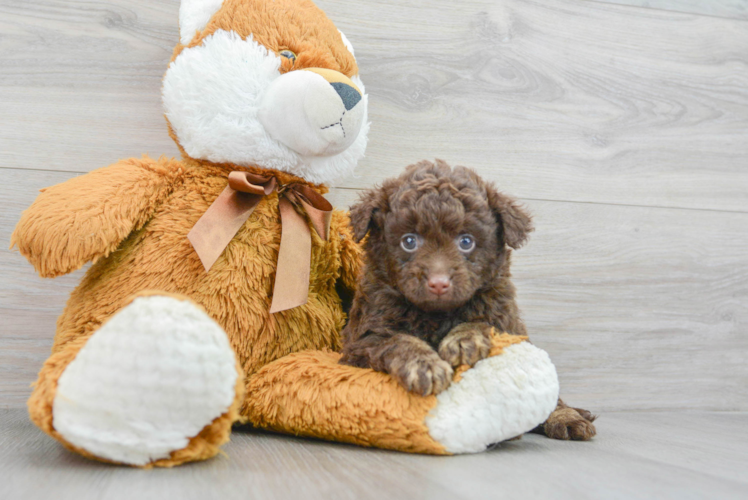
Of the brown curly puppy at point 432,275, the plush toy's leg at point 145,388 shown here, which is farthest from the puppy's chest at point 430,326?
the plush toy's leg at point 145,388

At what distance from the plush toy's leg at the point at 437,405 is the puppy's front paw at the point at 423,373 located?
0.02 metres

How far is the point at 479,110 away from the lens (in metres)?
1.55

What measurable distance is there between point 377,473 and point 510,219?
1.51 feet

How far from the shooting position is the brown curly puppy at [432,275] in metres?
0.93

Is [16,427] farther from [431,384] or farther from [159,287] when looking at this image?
[431,384]

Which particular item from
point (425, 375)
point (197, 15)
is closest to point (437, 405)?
point (425, 375)

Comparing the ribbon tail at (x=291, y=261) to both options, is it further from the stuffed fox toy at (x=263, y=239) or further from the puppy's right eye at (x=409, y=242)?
the puppy's right eye at (x=409, y=242)

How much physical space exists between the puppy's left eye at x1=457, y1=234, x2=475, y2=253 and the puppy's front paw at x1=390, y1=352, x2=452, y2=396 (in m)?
0.18

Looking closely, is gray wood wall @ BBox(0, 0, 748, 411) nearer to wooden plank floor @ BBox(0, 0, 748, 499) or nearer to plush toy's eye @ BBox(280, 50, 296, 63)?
wooden plank floor @ BBox(0, 0, 748, 499)

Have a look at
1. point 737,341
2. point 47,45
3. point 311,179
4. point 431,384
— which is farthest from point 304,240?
point 737,341

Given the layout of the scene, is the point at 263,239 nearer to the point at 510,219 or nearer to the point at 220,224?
the point at 220,224

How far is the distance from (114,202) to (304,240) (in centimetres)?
34

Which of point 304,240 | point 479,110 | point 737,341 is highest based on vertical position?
point 479,110

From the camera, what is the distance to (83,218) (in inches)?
39.4
